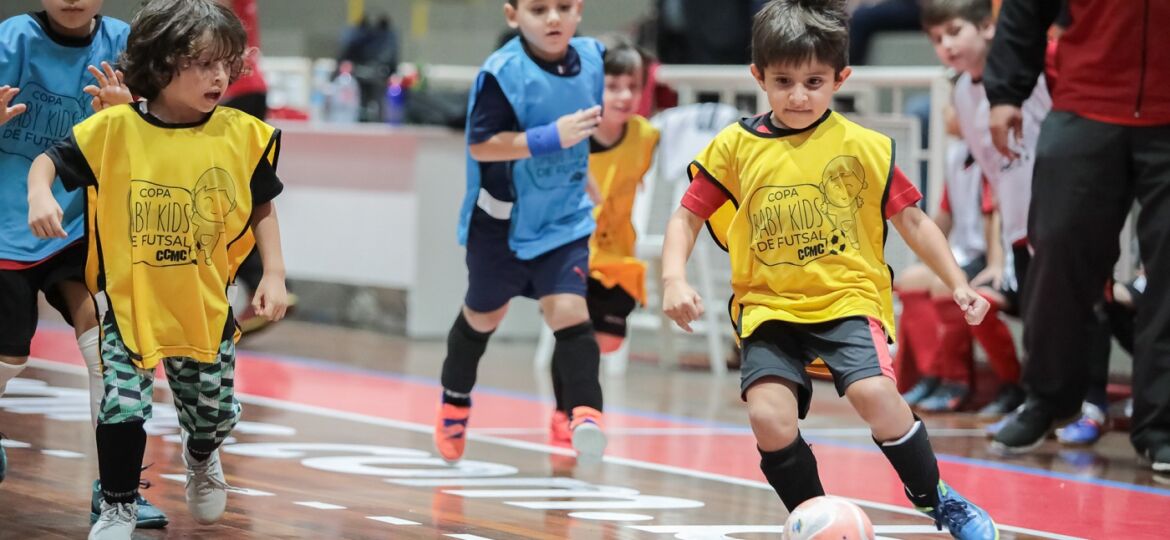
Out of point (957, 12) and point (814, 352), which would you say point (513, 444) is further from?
point (957, 12)

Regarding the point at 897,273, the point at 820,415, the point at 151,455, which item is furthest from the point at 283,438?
the point at 897,273

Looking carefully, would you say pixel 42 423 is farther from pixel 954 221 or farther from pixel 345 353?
pixel 954 221

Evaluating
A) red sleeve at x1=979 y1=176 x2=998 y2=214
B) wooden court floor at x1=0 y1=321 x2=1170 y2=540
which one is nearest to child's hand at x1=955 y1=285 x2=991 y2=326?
wooden court floor at x1=0 y1=321 x2=1170 y2=540

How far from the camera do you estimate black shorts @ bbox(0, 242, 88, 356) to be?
4051mm

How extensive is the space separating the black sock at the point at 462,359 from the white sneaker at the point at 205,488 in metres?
1.41

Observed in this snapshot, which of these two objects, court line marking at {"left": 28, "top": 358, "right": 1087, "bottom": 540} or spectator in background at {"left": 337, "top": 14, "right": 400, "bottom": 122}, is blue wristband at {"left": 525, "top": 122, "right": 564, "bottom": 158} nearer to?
court line marking at {"left": 28, "top": 358, "right": 1087, "bottom": 540}

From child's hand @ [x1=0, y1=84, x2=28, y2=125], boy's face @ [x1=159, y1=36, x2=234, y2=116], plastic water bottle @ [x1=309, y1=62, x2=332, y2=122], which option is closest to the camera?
boy's face @ [x1=159, y1=36, x2=234, y2=116]

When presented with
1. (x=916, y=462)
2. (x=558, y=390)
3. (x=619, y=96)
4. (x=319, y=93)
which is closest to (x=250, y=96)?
(x=319, y=93)

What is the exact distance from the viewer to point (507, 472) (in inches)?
199

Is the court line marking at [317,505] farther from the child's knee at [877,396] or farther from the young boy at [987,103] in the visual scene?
the young boy at [987,103]

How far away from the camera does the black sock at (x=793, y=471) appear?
364 centimetres

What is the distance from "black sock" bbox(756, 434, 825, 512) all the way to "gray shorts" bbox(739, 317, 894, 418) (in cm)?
12

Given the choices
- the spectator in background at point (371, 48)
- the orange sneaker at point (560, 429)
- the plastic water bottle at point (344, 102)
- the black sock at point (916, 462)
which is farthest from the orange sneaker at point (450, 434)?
the spectator in background at point (371, 48)

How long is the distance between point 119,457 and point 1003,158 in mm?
3948
